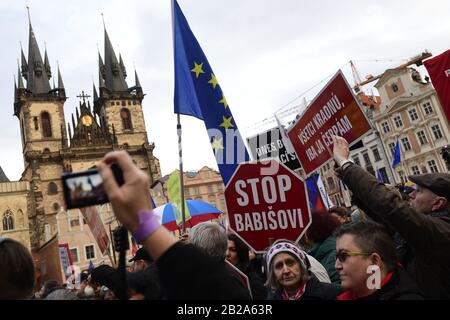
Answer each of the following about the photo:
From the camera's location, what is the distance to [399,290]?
82.0 inches

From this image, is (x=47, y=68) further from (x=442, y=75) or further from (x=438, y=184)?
(x=438, y=184)

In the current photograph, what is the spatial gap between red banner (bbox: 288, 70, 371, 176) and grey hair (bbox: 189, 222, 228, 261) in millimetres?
1505

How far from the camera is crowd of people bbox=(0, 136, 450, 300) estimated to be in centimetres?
126

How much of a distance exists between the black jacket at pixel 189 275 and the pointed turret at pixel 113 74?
216 feet

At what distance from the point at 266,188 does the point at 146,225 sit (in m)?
2.49

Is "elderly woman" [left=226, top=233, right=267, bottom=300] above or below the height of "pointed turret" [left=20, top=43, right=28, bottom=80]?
below

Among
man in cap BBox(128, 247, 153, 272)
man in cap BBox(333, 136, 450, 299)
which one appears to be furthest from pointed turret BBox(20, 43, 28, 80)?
man in cap BBox(333, 136, 450, 299)

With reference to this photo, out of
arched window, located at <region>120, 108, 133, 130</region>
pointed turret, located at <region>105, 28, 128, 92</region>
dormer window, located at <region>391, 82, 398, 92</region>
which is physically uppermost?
pointed turret, located at <region>105, 28, 128, 92</region>

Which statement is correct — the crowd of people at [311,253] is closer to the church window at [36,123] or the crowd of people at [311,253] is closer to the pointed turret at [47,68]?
the church window at [36,123]

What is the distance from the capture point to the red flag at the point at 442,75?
633cm

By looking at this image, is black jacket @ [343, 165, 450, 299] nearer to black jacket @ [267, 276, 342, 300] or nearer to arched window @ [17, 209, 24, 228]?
black jacket @ [267, 276, 342, 300]
